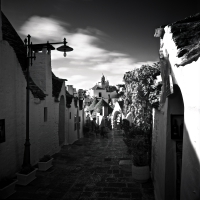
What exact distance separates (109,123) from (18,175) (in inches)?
1010

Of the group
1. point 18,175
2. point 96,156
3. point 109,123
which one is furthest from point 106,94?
point 18,175

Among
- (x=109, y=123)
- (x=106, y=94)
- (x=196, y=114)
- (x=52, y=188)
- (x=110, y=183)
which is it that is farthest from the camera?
(x=106, y=94)

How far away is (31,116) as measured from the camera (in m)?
9.66

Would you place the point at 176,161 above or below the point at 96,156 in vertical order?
above

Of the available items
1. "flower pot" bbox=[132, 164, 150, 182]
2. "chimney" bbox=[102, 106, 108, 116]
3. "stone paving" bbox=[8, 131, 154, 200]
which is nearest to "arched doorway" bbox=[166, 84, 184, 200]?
"stone paving" bbox=[8, 131, 154, 200]

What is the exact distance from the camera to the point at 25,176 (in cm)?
720

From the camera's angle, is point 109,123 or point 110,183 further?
point 109,123

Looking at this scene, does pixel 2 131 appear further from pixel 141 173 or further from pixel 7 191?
pixel 141 173

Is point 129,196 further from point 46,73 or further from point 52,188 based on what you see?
point 46,73

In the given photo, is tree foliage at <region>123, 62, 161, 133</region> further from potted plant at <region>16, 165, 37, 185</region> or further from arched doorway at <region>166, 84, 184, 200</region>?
potted plant at <region>16, 165, 37, 185</region>

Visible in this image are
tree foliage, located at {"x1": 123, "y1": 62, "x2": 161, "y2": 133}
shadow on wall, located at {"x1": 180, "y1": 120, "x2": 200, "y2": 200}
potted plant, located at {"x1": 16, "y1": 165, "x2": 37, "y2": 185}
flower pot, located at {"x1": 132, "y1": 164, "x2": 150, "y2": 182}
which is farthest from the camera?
tree foliage, located at {"x1": 123, "y1": 62, "x2": 161, "y2": 133}

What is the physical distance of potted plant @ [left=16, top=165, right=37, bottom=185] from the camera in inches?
Answer: 284

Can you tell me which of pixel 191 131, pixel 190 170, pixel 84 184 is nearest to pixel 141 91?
pixel 84 184

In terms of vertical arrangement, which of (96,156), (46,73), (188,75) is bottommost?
(96,156)
